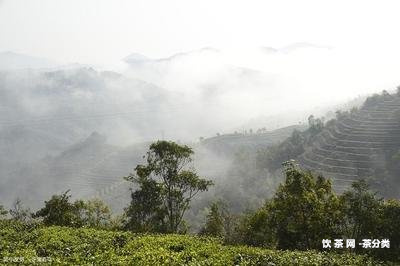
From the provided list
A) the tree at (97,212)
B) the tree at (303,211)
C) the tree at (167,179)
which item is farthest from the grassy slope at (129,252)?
the tree at (97,212)

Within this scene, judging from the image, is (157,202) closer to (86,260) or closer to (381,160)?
(86,260)

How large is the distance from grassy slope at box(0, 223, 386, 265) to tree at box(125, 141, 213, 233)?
28.3m

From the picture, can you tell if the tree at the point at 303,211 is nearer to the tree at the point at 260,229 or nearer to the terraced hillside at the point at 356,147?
the tree at the point at 260,229

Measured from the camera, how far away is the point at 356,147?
174 meters

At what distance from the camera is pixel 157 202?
2443 inches

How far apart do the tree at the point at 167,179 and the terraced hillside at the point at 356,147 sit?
99.3m

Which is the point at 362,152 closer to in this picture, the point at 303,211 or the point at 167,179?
the point at 167,179

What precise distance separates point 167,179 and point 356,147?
131m

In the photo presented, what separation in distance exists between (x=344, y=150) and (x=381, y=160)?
1569cm

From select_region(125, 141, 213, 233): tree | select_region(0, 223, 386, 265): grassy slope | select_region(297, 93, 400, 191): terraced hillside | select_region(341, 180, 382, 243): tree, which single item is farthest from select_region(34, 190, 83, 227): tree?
select_region(297, 93, 400, 191): terraced hillside

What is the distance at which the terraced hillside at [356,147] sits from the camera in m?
160

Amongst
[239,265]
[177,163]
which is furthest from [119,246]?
[177,163]

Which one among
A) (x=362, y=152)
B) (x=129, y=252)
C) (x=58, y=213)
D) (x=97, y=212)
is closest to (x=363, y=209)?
(x=58, y=213)

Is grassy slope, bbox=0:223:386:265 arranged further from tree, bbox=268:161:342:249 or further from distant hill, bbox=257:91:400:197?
distant hill, bbox=257:91:400:197
